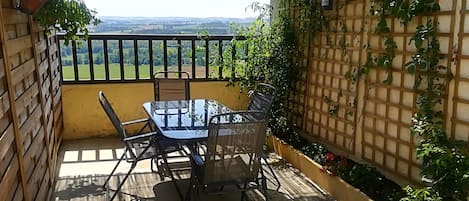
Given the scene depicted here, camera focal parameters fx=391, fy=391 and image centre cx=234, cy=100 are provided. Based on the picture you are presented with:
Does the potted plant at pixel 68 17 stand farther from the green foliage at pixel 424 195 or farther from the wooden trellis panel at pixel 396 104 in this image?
the green foliage at pixel 424 195

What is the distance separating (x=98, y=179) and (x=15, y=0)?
5.65ft

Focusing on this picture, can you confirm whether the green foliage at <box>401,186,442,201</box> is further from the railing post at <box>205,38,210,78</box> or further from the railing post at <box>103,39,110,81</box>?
the railing post at <box>103,39,110,81</box>

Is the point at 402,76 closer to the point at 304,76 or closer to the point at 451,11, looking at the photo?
the point at 451,11

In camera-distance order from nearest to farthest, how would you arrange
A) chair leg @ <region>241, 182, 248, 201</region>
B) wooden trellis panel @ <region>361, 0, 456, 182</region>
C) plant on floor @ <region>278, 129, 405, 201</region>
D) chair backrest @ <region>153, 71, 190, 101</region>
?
wooden trellis panel @ <region>361, 0, 456, 182</region> < chair leg @ <region>241, 182, 248, 201</region> < plant on floor @ <region>278, 129, 405, 201</region> < chair backrest @ <region>153, 71, 190, 101</region>

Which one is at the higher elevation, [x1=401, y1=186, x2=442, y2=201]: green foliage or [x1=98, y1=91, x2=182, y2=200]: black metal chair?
[x1=98, y1=91, x2=182, y2=200]: black metal chair

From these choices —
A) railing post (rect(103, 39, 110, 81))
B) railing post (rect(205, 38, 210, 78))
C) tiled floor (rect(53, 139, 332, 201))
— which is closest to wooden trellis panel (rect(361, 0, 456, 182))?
tiled floor (rect(53, 139, 332, 201))

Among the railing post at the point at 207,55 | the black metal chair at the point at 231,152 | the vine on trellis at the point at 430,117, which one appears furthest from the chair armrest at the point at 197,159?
the railing post at the point at 207,55

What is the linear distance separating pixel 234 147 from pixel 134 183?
4.36 feet

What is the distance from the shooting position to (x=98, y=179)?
349 cm

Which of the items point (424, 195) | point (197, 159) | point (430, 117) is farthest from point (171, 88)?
point (424, 195)

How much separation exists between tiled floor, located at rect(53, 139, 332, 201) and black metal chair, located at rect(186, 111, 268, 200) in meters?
0.12

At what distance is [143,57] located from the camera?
16.0 feet

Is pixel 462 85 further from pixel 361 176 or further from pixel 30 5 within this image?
pixel 30 5

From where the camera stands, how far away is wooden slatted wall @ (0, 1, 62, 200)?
191 centimetres
